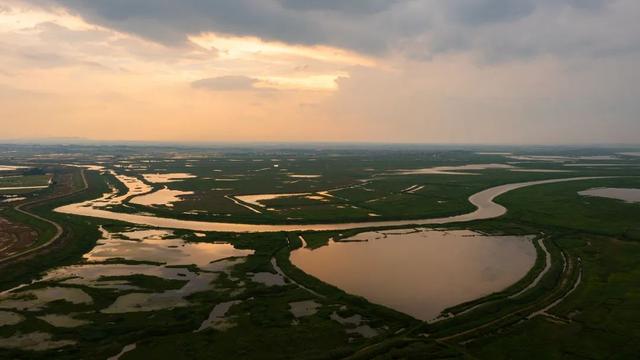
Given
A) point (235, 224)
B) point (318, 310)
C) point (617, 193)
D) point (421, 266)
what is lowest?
point (235, 224)

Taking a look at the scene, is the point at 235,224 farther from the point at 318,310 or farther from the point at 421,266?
the point at 318,310

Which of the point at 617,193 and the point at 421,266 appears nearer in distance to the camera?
the point at 421,266

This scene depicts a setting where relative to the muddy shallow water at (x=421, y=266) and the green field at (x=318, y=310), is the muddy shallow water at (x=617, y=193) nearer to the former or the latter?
the green field at (x=318, y=310)

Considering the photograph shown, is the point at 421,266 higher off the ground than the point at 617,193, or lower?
lower

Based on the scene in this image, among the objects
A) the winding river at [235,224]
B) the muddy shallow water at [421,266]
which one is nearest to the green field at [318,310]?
the muddy shallow water at [421,266]

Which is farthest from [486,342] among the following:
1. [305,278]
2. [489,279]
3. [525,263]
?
[525,263]

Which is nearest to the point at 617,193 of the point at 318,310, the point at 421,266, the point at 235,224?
the point at 421,266

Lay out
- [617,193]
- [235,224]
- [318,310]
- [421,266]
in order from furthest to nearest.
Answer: [617,193], [235,224], [421,266], [318,310]

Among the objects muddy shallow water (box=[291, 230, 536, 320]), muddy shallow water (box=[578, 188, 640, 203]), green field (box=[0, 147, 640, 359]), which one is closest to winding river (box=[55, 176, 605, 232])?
green field (box=[0, 147, 640, 359])

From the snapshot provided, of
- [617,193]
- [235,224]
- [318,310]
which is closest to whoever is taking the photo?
[318,310]

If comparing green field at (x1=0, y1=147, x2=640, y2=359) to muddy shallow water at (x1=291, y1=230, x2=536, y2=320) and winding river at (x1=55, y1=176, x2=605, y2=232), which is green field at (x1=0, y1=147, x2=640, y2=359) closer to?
muddy shallow water at (x1=291, y1=230, x2=536, y2=320)
